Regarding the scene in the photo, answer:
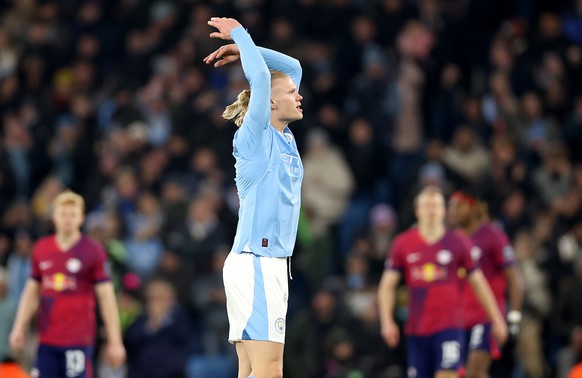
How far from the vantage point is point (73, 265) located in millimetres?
11117

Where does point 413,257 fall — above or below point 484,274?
above

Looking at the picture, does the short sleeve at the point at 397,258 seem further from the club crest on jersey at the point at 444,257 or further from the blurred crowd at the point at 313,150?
the blurred crowd at the point at 313,150

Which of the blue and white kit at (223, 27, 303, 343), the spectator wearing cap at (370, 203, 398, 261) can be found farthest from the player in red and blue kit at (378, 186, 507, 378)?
the spectator wearing cap at (370, 203, 398, 261)

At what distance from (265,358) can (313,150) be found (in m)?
9.69

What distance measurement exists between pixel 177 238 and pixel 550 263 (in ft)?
15.2

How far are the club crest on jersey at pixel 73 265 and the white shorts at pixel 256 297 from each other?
3.26 metres

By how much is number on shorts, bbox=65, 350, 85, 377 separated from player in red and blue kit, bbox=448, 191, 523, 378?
3.98 metres

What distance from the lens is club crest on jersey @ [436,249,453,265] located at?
1186 centimetres

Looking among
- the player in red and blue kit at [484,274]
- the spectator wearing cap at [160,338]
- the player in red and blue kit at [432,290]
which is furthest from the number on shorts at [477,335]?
the spectator wearing cap at [160,338]

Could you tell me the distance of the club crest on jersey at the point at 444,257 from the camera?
38.9ft

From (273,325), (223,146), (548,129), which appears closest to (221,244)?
(223,146)

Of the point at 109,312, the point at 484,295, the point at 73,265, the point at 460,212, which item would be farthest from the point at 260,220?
the point at 460,212

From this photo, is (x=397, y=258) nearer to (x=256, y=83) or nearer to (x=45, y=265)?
(x=45, y=265)

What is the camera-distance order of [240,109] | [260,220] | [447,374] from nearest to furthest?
1. [260,220]
2. [240,109]
3. [447,374]
